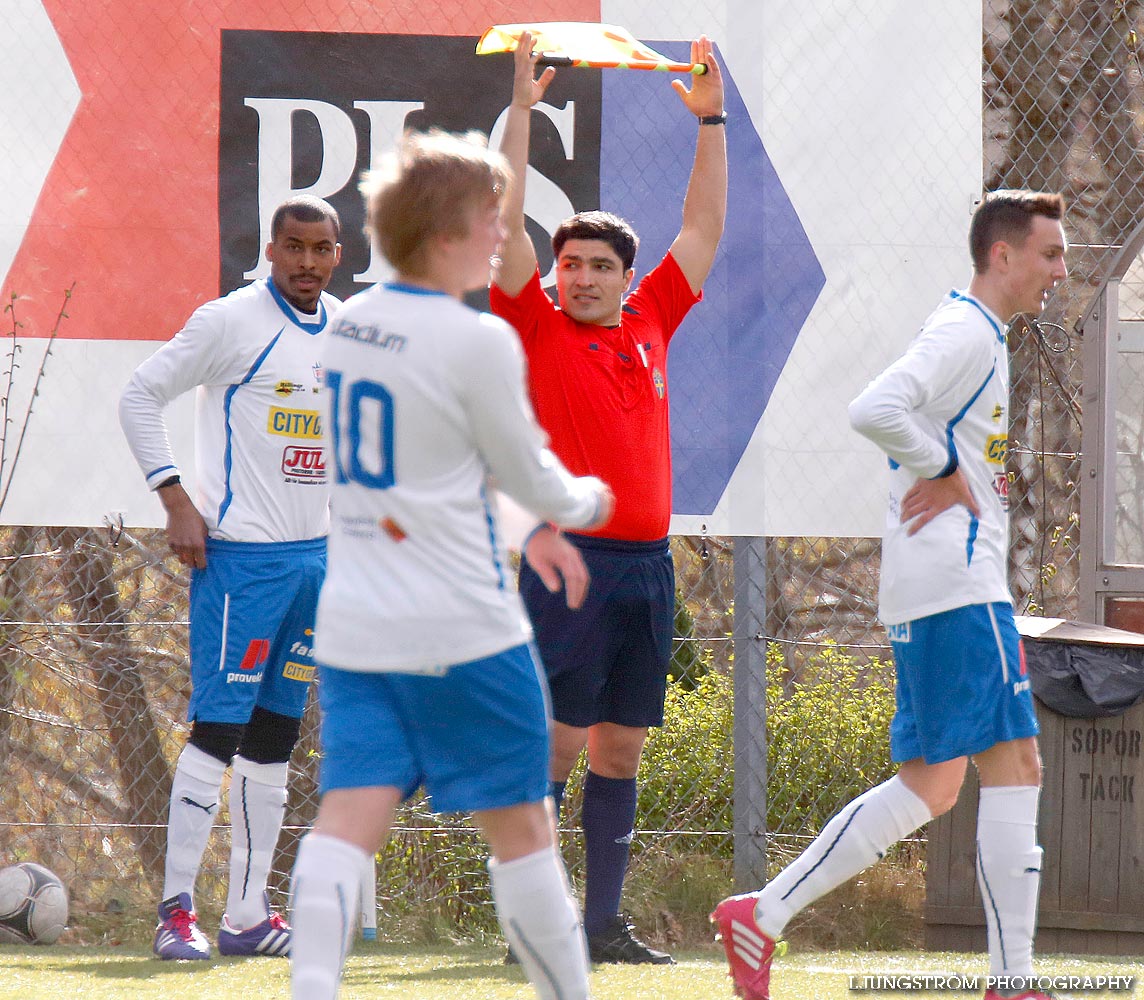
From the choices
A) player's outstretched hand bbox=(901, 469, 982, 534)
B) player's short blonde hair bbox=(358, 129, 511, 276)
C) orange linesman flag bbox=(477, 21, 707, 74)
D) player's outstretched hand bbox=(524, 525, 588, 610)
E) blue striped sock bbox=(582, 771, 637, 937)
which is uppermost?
orange linesman flag bbox=(477, 21, 707, 74)

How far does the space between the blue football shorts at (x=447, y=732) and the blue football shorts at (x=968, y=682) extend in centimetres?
120

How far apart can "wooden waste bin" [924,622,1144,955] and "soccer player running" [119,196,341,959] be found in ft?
6.93

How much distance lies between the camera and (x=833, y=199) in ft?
17.8

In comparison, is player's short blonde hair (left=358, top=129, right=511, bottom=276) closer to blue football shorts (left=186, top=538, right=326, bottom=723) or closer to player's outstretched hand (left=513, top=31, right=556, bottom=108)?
player's outstretched hand (left=513, top=31, right=556, bottom=108)

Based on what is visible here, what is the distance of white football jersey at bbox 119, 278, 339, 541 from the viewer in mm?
4277

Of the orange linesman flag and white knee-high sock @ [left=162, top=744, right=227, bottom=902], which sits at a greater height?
the orange linesman flag

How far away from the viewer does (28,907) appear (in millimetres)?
4770

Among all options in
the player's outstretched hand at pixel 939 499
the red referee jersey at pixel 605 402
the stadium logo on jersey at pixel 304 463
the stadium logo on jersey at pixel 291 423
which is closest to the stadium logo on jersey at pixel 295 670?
the stadium logo on jersey at pixel 304 463

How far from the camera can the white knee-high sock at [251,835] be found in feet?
14.1

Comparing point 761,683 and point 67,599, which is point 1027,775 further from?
point 67,599

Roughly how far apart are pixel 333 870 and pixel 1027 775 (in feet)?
5.34

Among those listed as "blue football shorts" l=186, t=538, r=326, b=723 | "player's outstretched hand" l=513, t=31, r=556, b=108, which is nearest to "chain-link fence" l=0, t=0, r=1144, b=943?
"blue football shorts" l=186, t=538, r=326, b=723

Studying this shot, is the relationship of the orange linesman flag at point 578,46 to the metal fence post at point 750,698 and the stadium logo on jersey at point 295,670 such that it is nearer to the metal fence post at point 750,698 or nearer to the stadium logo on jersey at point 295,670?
the stadium logo on jersey at point 295,670

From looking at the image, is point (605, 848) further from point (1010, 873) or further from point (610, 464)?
point (1010, 873)
